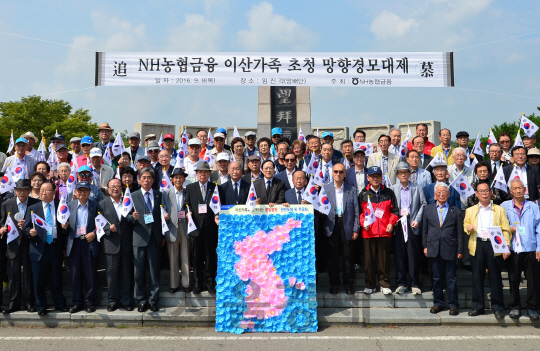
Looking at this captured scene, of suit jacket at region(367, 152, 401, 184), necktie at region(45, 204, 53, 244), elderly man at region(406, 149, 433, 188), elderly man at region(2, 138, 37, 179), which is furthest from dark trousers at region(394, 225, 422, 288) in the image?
elderly man at region(2, 138, 37, 179)

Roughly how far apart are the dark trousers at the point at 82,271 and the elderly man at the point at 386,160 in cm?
508

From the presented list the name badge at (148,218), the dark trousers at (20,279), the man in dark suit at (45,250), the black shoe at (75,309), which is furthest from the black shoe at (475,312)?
the dark trousers at (20,279)

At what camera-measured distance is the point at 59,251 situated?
6852 millimetres

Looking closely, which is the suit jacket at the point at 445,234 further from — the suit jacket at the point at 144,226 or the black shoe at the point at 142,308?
the black shoe at the point at 142,308

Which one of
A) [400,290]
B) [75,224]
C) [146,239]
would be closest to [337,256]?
[400,290]

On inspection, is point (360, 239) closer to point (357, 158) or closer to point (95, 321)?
point (357, 158)

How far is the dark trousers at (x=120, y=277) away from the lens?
6664 millimetres

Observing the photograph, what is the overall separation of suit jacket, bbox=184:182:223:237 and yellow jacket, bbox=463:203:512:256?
3798 millimetres

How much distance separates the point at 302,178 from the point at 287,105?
6.74 m

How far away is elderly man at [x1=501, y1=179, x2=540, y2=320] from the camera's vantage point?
251 inches

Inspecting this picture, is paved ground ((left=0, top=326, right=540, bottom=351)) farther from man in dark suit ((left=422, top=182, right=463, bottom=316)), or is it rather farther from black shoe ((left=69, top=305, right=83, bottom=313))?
man in dark suit ((left=422, top=182, right=463, bottom=316))

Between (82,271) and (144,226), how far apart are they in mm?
1227

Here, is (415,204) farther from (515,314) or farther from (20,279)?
(20,279)
